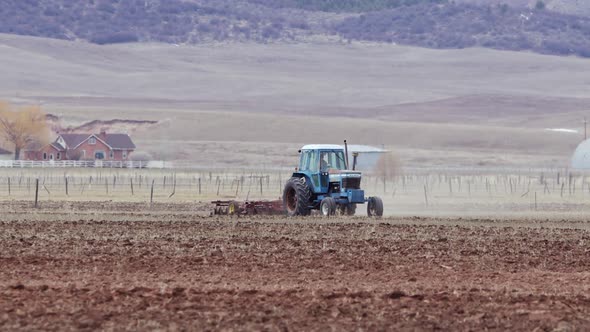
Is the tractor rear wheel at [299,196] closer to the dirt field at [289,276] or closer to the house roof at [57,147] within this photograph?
the dirt field at [289,276]

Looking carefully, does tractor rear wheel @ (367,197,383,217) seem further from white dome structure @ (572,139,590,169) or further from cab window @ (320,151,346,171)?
white dome structure @ (572,139,590,169)

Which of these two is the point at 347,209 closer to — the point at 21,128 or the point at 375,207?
the point at 375,207

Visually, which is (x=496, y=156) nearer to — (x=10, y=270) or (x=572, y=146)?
(x=572, y=146)

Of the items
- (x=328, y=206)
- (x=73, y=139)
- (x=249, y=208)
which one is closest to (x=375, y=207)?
(x=328, y=206)

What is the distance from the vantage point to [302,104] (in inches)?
7520

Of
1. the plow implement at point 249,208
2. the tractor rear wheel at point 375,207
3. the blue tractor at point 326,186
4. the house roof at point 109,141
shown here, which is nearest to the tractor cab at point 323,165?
the blue tractor at point 326,186

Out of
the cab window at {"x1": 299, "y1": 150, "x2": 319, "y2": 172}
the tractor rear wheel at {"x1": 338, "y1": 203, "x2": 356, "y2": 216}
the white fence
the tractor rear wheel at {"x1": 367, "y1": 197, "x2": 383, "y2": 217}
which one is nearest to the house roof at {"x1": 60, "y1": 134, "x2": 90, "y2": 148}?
the white fence

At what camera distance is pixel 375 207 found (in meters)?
35.9

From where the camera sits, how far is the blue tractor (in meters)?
34.8

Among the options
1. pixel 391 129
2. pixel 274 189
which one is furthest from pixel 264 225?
pixel 391 129

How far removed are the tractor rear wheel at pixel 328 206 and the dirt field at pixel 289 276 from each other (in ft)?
6.33

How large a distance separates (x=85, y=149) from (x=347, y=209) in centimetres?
7945

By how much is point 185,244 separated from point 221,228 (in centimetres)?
480

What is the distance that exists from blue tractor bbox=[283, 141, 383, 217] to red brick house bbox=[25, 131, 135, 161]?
254ft
